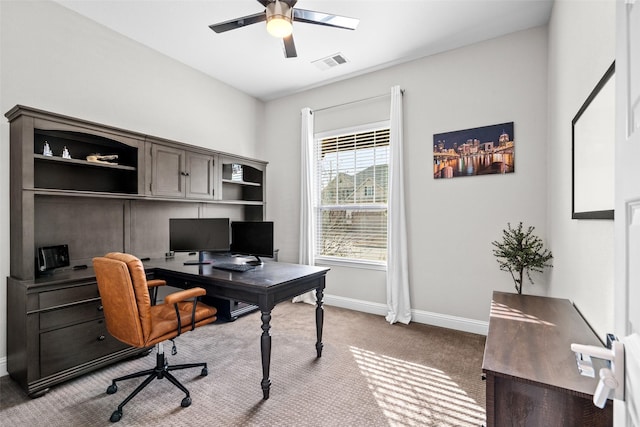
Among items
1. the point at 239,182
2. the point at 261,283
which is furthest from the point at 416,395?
the point at 239,182

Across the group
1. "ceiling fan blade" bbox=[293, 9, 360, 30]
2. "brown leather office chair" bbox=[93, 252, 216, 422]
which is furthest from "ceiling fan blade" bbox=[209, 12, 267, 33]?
"brown leather office chair" bbox=[93, 252, 216, 422]

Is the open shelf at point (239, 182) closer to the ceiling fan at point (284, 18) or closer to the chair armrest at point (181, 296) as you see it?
the ceiling fan at point (284, 18)

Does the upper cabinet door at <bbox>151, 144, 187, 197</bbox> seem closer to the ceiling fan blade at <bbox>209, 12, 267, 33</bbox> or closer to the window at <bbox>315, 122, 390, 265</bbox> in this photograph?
the ceiling fan blade at <bbox>209, 12, 267, 33</bbox>

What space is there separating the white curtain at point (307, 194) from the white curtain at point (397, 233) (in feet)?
3.88

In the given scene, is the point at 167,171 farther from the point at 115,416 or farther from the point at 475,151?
the point at 475,151

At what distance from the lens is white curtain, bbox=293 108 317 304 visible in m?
4.44

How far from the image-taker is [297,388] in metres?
2.29

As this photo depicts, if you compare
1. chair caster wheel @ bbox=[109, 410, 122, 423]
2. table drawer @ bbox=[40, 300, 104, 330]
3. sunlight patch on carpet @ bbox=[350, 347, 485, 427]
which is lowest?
sunlight patch on carpet @ bbox=[350, 347, 485, 427]

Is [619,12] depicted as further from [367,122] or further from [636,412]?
[367,122]

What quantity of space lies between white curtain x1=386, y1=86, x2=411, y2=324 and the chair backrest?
265 cm

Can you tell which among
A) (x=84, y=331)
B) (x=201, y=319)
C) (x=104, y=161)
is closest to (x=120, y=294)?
(x=201, y=319)

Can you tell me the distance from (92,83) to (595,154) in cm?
404

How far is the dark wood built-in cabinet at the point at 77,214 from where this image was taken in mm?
2266

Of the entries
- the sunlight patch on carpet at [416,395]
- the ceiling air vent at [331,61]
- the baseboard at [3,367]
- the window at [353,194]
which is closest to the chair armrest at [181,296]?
the sunlight patch on carpet at [416,395]
